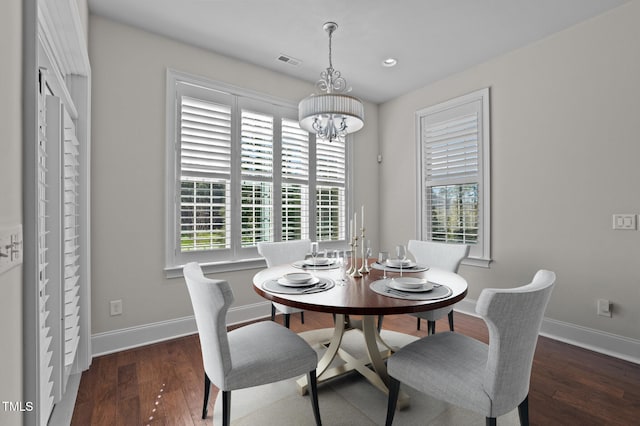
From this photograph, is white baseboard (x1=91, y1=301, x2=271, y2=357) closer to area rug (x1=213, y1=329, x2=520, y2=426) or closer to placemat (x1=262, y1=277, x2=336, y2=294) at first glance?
area rug (x1=213, y1=329, x2=520, y2=426)

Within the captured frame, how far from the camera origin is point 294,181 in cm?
363

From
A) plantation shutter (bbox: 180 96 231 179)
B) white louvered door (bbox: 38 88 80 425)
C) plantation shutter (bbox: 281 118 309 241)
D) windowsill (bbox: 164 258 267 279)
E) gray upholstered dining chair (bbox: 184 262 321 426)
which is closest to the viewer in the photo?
gray upholstered dining chair (bbox: 184 262 321 426)

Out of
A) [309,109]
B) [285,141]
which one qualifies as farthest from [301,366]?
[285,141]

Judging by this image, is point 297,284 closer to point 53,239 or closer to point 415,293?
point 415,293

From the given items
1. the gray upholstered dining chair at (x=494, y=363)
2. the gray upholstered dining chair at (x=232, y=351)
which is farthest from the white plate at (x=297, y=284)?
the gray upholstered dining chair at (x=494, y=363)

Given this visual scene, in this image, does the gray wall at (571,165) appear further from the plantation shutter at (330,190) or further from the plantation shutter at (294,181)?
the plantation shutter at (294,181)

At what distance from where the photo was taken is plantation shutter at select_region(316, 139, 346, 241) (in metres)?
3.90

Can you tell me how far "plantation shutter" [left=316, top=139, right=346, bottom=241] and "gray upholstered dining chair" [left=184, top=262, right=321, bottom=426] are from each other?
7.51ft

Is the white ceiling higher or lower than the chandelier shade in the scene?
higher

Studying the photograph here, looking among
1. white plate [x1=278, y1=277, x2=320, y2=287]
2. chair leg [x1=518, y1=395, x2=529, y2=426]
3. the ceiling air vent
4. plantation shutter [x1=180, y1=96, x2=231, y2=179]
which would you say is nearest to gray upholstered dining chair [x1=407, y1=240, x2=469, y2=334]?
chair leg [x1=518, y1=395, x2=529, y2=426]

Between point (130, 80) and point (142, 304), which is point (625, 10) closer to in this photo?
point (130, 80)

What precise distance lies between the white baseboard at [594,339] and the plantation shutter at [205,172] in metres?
3.12

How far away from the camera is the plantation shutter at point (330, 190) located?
3896 mm

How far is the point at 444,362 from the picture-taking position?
1.43 meters
